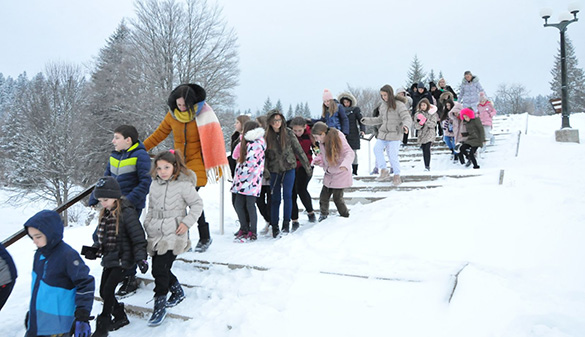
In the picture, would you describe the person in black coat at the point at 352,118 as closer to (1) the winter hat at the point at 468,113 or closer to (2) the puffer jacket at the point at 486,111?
(1) the winter hat at the point at 468,113

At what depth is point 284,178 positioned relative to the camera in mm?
5336

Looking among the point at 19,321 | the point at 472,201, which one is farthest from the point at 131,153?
the point at 472,201

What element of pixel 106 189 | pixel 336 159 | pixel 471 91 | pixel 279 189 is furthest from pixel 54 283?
pixel 471 91

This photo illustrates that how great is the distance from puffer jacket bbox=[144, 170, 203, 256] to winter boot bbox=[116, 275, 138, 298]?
34.6 inches

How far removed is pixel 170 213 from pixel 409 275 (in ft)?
8.07

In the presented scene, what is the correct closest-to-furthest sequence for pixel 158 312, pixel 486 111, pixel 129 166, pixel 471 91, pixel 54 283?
pixel 54 283, pixel 158 312, pixel 129 166, pixel 486 111, pixel 471 91

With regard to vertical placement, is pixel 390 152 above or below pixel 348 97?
below

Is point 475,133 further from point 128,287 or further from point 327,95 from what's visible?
point 128,287

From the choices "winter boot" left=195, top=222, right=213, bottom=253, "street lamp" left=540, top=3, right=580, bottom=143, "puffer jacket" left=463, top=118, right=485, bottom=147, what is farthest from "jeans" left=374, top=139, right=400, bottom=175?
"street lamp" left=540, top=3, right=580, bottom=143

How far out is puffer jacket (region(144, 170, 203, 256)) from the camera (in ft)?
11.5

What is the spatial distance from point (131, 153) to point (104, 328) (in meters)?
1.79

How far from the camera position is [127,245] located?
3.34m

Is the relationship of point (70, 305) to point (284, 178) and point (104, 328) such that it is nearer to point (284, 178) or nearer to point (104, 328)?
point (104, 328)

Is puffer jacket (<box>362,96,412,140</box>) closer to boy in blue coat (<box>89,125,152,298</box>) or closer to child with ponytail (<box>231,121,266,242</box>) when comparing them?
child with ponytail (<box>231,121,266,242</box>)
